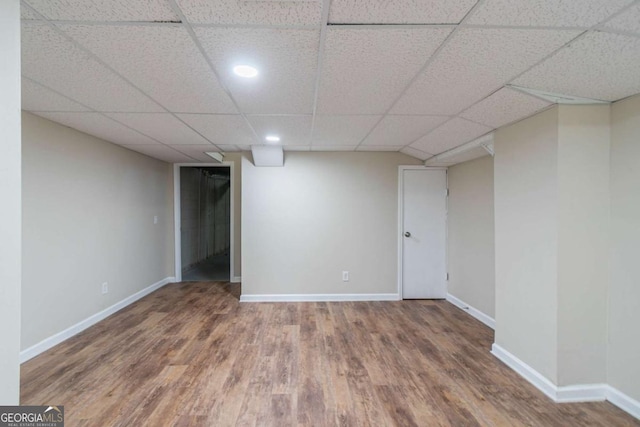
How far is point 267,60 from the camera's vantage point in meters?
1.52

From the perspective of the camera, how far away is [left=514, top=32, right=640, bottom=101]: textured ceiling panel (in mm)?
1285

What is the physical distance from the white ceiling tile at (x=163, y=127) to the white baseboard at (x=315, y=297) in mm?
2242

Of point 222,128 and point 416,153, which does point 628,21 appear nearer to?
point 416,153

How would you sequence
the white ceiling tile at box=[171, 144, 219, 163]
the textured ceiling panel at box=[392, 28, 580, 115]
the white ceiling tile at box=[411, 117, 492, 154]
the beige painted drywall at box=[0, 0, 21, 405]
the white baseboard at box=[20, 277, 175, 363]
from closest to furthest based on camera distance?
the beige painted drywall at box=[0, 0, 21, 405] < the textured ceiling panel at box=[392, 28, 580, 115] < the white baseboard at box=[20, 277, 175, 363] < the white ceiling tile at box=[411, 117, 492, 154] < the white ceiling tile at box=[171, 144, 219, 163]

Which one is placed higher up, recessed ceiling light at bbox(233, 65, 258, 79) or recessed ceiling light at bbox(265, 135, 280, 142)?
recessed ceiling light at bbox(265, 135, 280, 142)

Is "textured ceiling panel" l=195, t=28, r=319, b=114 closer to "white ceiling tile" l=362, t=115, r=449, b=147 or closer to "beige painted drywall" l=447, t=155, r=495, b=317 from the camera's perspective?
"white ceiling tile" l=362, t=115, r=449, b=147

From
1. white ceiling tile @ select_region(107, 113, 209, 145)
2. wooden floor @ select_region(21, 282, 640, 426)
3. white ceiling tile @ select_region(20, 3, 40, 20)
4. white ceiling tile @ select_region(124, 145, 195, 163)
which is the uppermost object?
white ceiling tile @ select_region(124, 145, 195, 163)

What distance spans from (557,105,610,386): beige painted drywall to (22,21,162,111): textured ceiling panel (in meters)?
3.04

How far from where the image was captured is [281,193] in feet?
13.0

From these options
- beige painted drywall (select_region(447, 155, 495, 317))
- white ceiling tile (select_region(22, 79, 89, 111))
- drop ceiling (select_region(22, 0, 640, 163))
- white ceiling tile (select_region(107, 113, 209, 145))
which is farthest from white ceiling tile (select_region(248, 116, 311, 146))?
beige painted drywall (select_region(447, 155, 495, 317))

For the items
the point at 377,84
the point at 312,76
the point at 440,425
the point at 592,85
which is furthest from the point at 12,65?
the point at 592,85

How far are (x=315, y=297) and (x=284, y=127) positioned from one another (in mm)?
2451

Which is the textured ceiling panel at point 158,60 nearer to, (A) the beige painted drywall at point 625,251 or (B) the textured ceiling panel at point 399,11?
(B) the textured ceiling panel at point 399,11

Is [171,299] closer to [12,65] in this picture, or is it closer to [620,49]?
[12,65]
